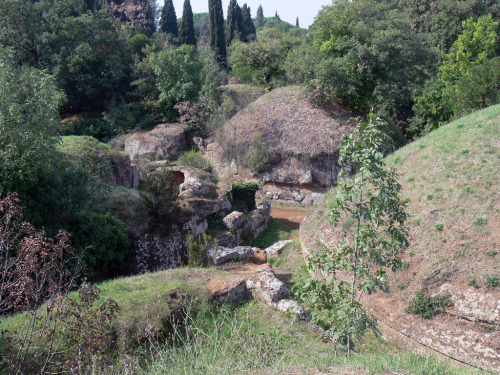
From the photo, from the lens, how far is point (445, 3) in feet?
98.3

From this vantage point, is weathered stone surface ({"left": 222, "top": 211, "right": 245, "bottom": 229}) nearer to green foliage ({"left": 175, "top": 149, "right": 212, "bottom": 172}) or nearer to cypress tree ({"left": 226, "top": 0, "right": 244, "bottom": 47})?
green foliage ({"left": 175, "top": 149, "right": 212, "bottom": 172})

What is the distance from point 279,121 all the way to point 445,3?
1776cm

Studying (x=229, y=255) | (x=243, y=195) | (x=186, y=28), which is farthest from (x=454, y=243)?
(x=186, y=28)

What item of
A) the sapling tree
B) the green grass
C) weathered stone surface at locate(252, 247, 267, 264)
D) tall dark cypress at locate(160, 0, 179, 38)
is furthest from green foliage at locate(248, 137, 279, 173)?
tall dark cypress at locate(160, 0, 179, 38)

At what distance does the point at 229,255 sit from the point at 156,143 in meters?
16.8

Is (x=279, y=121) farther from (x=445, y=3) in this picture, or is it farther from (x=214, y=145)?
(x=445, y=3)

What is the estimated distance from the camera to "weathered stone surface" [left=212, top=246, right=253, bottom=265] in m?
11.9

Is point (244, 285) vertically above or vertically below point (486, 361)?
above

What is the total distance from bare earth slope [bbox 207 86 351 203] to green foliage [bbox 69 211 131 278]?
544 inches

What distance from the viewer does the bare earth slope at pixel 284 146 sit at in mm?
23562

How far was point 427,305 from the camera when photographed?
8477 millimetres

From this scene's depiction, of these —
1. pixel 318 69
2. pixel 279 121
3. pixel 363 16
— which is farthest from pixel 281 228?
pixel 363 16

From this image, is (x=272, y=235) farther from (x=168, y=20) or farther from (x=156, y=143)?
(x=168, y=20)

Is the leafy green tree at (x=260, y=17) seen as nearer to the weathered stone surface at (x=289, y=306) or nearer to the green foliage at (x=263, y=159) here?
the green foliage at (x=263, y=159)
